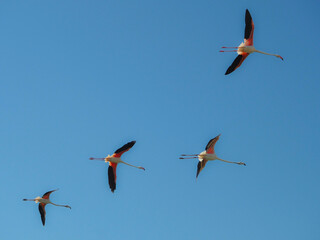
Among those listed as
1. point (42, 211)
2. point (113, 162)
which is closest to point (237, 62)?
point (113, 162)

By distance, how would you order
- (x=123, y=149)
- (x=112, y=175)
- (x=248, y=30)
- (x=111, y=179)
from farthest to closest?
(x=112, y=175), (x=111, y=179), (x=123, y=149), (x=248, y=30)

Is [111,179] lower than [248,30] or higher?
lower

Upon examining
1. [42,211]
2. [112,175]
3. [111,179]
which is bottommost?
[42,211]

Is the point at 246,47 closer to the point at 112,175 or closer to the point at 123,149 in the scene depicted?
the point at 123,149

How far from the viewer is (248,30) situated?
115 feet

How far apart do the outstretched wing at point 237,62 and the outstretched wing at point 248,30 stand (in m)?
0.71

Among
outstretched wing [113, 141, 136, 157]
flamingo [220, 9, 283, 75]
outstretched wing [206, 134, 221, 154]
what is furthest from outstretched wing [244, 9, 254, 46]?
outstretched wing [113, 141, 136, 157]

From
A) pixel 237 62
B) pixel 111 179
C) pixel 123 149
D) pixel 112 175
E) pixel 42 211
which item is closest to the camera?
pixel 237 62

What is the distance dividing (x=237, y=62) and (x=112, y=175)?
33.5 ft

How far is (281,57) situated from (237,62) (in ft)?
11.9

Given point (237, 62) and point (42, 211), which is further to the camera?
point (42, 211)

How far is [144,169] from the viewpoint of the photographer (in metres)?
41.7

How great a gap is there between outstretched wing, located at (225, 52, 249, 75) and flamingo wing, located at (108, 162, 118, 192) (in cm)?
963

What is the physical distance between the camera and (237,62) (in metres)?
35.0
